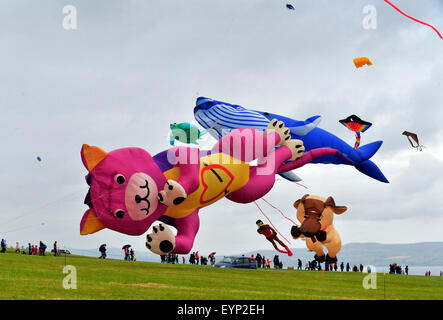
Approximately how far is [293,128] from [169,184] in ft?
23.5

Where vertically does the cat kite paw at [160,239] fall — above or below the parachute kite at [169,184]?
below

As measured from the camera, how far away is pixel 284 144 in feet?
62.3

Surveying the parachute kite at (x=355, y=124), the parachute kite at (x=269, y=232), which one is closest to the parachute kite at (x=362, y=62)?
the parachute kite at (x=355, y=124)

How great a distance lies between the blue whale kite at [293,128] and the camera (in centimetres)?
1884

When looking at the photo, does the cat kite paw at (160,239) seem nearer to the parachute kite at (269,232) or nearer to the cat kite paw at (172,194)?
the cat kite paw at (172,194)

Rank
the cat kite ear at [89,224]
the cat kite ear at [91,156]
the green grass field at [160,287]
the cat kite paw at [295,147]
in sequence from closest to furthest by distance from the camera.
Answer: the green grass field at [160,287]
the cat kite ear at [91,156]
the cat kite ear at [89,224]
the cat kite paw at [295,147]

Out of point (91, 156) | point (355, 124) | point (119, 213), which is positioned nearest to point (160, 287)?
point (119, 213)

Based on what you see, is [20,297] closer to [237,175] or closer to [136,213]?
[136,213]

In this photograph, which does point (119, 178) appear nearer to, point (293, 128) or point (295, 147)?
point (295, 147)

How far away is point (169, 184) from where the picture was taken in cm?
1471

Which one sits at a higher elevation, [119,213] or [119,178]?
[119,178]
